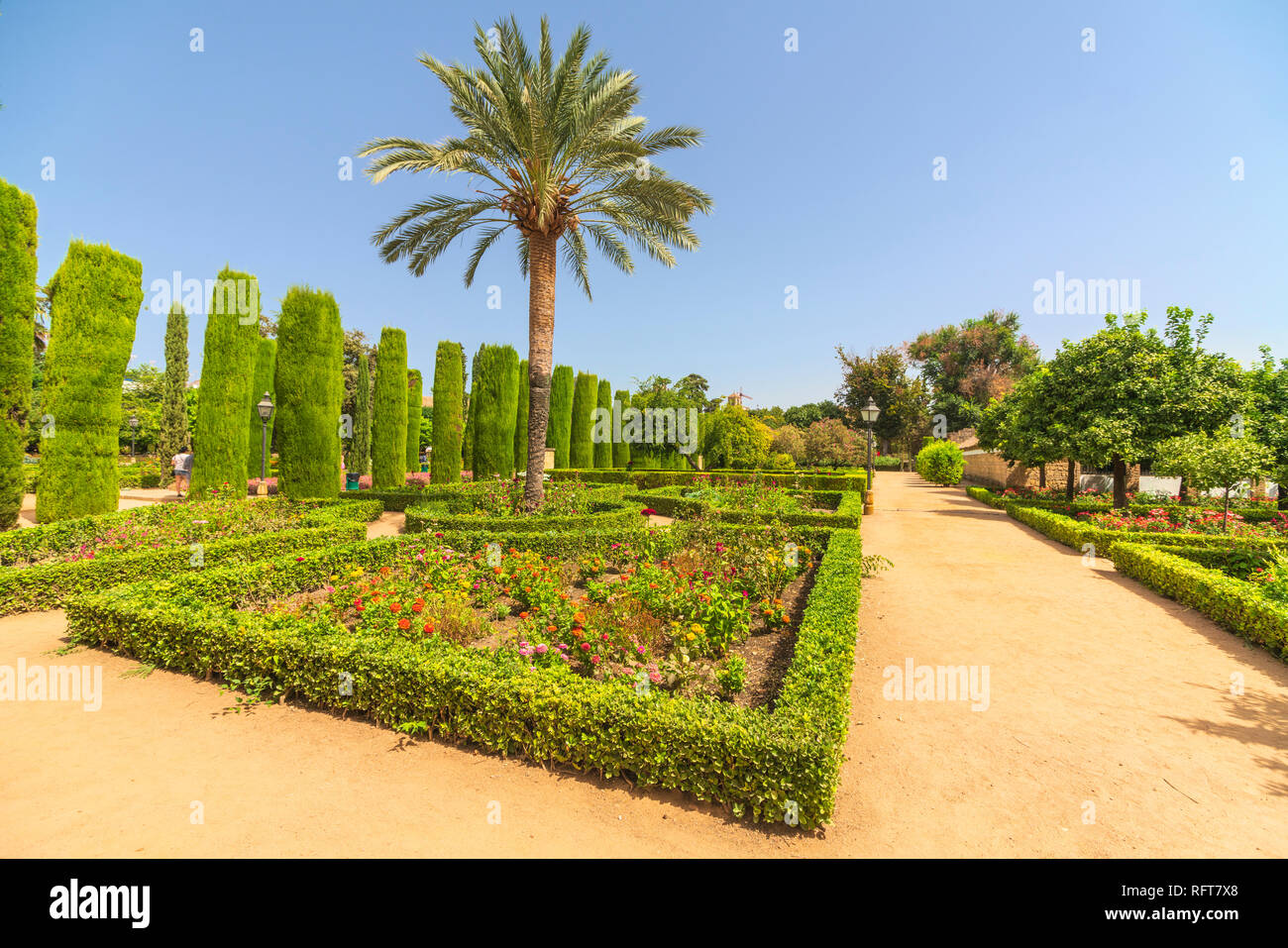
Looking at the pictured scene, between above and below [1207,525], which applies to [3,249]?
above

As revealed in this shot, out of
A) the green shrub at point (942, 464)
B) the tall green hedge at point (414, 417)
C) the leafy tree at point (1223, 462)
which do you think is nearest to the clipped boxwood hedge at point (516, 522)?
the leafy tree at point (1223, 462)

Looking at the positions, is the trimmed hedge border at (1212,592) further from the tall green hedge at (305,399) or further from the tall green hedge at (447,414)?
the tall green hedge at (447,414)

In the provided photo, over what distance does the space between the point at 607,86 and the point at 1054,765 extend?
493 inches

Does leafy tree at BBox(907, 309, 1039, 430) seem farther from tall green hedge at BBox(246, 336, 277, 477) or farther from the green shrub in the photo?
tall green hedge at BBox(246, 336, 277, 477)

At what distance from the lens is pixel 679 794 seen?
332 cm

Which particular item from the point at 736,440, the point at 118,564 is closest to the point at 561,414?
the point at 736,440

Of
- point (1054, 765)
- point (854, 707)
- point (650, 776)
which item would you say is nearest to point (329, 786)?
point (650, 776)

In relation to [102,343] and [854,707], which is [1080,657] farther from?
[102,343]

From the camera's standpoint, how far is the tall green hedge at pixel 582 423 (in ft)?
97.5

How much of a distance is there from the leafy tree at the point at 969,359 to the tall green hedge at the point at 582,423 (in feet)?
121

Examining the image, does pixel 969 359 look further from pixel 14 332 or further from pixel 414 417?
pixel 14 332

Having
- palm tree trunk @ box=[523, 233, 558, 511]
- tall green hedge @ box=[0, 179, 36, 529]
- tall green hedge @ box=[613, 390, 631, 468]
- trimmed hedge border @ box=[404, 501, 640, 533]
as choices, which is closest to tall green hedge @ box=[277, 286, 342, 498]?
tall green hedge @ box=[0, 179, 36, 529]

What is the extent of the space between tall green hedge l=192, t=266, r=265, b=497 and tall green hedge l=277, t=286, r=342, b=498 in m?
1.10
